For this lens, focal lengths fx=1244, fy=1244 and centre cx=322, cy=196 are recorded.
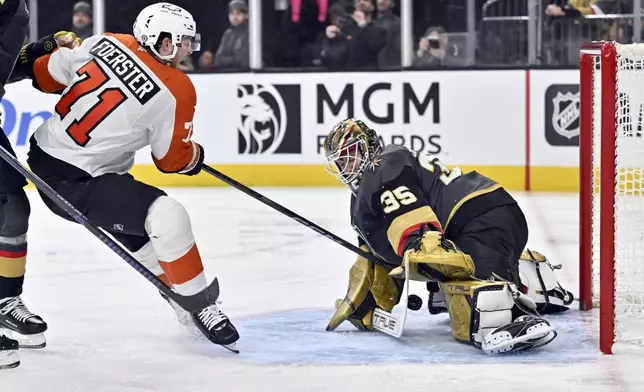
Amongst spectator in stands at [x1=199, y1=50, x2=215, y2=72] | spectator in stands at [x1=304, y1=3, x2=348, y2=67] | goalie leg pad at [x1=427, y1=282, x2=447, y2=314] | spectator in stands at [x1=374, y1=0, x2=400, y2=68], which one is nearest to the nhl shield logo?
spectator in stands at [x1=374, y1=0, x2=400, y2=68]

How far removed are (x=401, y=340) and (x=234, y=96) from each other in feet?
15.7

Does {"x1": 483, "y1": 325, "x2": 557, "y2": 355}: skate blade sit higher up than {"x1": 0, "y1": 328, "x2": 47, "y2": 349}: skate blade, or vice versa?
{"x1": 483, "y1": 325, "x2": 557, "y2": 355}: skate blade

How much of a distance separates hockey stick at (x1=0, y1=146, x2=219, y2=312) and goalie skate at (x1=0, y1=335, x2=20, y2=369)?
0.36 meters

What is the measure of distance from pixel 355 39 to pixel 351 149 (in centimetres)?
487

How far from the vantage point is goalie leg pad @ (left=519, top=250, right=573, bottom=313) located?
12.7 feet

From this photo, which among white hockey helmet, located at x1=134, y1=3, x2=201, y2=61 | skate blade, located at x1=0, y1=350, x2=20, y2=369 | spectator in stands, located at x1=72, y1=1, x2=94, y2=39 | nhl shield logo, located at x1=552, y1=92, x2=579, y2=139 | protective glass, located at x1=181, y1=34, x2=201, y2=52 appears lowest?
skate blade, located at x1=0, y1=350, x2=20, y2=369

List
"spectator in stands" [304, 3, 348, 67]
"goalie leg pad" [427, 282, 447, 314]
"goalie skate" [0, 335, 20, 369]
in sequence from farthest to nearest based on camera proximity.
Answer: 1. "spectator in stands" [304, 3, 348, 67]
2. "goalie leg pad" [427, 282, 447, 314]
3. "goalie skate" [0, 335, 20, 369]

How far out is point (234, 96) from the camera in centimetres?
820

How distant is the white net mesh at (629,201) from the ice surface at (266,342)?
13cm

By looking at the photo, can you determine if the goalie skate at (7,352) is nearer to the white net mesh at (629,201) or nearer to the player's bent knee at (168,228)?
the player's bent knee at (168,228)

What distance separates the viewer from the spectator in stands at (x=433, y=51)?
8.01m

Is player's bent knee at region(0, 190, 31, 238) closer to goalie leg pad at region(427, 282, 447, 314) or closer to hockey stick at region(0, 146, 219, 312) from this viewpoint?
hockey stick at region(0, 146, 219, 312)

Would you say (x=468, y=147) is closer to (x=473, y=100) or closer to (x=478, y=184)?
(x=473, y=100)

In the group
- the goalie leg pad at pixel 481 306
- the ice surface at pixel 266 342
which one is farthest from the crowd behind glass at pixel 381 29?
the goalie leg pad at pixel 481 306
